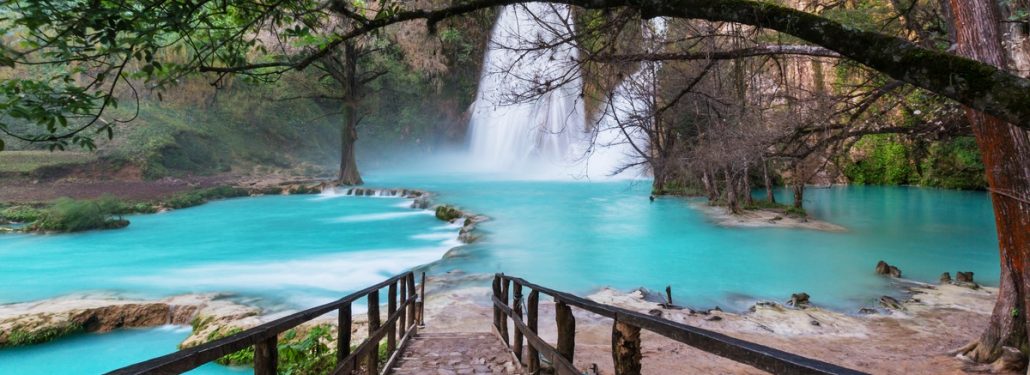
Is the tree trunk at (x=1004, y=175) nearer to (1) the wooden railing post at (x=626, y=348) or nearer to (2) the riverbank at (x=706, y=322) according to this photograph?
(2) the riverbank at (x=706, y=322)

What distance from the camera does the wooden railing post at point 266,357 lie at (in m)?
2.23

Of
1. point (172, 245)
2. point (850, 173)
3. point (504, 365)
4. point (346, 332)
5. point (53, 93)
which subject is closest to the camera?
point (53, 93)

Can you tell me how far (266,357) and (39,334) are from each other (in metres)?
7.79

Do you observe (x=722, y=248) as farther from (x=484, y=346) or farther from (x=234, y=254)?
(x=234, y=254)

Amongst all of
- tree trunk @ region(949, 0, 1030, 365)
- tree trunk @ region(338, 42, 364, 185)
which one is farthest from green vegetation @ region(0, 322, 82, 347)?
tree trunk @ region(338, 42, 364, 185)

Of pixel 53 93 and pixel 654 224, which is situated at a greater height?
pixel 53 93

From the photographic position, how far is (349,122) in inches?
1089

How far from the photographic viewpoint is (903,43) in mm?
2811

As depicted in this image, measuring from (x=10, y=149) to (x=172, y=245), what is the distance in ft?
42.5

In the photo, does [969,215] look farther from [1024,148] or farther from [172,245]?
[172,245]

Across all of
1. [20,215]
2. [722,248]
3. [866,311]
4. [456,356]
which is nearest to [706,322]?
[866,311]

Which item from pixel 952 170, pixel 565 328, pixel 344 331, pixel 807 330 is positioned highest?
pixel 952 170

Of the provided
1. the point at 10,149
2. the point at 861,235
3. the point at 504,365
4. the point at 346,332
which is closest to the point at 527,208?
the point at 861,235

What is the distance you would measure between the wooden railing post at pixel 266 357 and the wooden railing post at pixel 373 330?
1600mm
